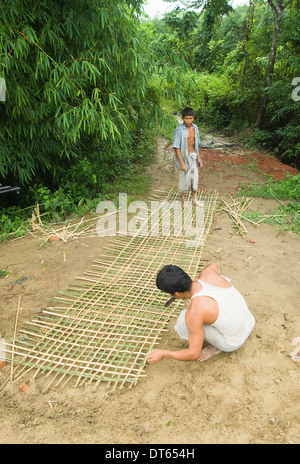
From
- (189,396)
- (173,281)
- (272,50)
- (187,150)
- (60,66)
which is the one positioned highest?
(272,50)

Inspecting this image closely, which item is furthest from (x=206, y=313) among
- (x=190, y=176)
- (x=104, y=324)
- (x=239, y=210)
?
(x=190, y=176)

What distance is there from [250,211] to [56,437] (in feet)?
10.3

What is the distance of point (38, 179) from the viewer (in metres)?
4.51

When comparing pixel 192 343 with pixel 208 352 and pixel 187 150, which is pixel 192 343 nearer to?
pixel 208 352

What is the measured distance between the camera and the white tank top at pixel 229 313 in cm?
171

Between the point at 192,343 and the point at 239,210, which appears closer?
the point at 192,343

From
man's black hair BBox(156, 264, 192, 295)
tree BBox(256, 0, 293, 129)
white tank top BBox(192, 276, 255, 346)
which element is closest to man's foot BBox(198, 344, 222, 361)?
white tank top BBox(192, 276, 255, 346)

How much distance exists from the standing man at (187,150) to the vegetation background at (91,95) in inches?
22.7

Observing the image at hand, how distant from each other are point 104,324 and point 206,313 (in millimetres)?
933

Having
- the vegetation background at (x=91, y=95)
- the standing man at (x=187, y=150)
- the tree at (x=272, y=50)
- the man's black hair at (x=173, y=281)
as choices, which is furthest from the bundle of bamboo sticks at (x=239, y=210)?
the tree at (x=272, y=50)

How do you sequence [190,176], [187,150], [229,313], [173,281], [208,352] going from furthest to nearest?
1. [190,176]
2. [187,150]
3. [208,352]
4. [229,313]
5. [173,281]

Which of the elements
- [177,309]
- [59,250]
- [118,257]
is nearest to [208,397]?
[177,309]

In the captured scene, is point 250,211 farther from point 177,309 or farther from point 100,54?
point 100,54

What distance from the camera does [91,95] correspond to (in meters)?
3.51
